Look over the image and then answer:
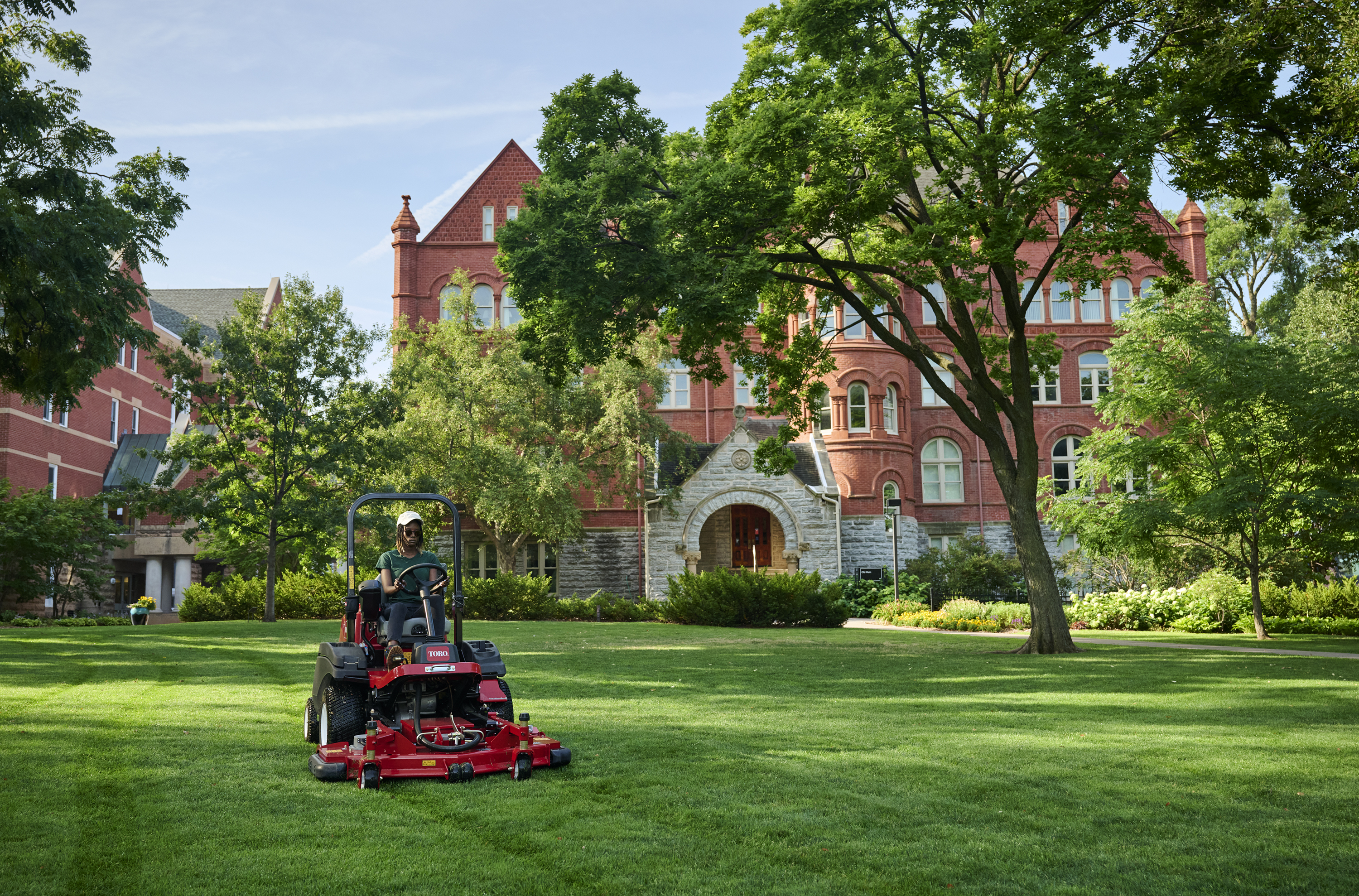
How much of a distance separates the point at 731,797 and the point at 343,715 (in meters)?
2.96

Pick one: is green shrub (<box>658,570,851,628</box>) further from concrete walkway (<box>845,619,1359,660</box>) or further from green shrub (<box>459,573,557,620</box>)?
green shrub (<box>459,573,557,620</box>)

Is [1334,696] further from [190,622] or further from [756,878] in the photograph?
[190,622]

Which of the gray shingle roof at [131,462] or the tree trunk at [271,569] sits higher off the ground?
the gray shingle roof at [131,462]

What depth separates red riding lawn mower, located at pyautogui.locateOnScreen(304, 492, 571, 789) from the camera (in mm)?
6641

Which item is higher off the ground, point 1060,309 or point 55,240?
point 1060,309

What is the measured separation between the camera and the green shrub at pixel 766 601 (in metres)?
28.0

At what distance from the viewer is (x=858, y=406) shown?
38625 mm

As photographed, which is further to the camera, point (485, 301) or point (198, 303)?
point (198, 303)

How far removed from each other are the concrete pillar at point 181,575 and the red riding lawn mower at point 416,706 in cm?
3975

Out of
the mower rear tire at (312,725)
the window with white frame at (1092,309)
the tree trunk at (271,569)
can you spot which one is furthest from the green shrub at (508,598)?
the window with white frame at (1092,309)

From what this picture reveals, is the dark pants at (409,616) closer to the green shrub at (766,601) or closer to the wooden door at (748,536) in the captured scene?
the green shrub at (766,601)

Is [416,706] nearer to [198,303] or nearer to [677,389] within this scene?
[677,389]

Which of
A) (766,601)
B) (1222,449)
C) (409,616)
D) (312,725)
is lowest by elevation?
(766,601)

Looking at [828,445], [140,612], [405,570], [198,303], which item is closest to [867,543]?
[828,445]
